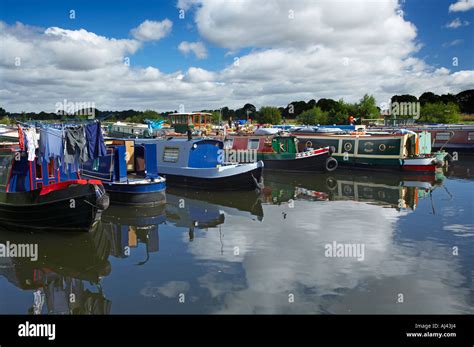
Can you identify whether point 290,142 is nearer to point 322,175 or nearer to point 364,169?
point 322,175

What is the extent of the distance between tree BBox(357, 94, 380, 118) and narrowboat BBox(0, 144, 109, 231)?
60.3 metres

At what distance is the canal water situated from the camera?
8.15m

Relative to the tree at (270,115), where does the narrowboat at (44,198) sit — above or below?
below

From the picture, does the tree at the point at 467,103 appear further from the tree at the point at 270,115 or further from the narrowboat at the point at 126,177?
the narrowboat at the point at 126,177

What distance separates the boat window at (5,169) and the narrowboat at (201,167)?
8.29 m

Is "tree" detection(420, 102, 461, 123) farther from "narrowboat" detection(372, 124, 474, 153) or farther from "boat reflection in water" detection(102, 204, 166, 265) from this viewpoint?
"boat reflection in water" detection(102, 204, 166, 265)

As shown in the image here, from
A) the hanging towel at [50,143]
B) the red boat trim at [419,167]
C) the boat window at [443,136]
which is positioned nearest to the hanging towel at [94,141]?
the hanging towel at [50,143]

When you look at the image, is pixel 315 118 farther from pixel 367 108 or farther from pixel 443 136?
pixel 443 136

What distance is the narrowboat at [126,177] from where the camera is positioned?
15961mm

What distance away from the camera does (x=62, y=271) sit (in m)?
9.89

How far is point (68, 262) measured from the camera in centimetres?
1043

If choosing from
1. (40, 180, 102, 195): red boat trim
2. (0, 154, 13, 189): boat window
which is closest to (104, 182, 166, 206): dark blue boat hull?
(0, 154, 13, 189): boat window
